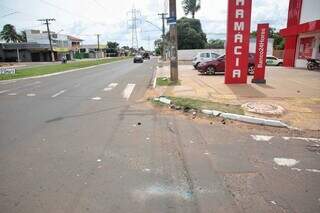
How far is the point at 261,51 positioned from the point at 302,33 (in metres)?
14.6

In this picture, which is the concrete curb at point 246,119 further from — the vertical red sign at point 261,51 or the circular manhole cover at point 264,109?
the vertical red sign at point 261,51

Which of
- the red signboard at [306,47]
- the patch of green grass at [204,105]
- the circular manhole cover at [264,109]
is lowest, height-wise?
the patch of green grass at [204,105]

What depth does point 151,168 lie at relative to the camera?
478 cm

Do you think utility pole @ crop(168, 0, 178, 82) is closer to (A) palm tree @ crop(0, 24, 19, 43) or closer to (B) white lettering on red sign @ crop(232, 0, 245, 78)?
(B) white lettering on red sign @ crop(232, 0, 245, 78)

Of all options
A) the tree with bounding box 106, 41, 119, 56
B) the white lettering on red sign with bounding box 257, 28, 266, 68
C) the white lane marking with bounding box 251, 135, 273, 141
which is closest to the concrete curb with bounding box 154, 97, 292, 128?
the white lane marking with bounding box 251, 135, 273, 141

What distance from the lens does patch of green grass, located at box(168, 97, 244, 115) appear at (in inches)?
343

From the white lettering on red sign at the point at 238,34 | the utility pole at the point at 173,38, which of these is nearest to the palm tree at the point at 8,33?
the utility pole at the point at 173,38

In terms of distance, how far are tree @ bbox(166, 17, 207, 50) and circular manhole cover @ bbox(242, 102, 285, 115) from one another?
5445 cm

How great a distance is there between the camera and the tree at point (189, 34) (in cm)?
6138

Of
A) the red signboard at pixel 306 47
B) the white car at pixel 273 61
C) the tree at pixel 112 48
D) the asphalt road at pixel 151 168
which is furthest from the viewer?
the tree at pixel 112 48

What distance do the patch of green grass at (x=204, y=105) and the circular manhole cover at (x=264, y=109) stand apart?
27cm

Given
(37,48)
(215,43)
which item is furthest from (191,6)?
(37,48)

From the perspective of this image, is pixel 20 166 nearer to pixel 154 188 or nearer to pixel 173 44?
pixel 154 188

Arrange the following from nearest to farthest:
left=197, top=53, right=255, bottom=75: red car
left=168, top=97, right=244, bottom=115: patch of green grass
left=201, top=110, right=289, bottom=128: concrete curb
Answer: left=201, top=110, right=289, bottom=128: concrete curb
left=168, top=97, right=244, bottom=115: patch of green grass
left=197, top=53, right=255, bottom=75: red car
